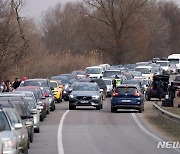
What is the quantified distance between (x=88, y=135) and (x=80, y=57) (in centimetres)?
6621

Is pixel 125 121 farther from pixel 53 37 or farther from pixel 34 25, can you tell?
pixel 53 37

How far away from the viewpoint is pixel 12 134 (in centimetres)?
1686

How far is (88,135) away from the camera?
27.2 metres

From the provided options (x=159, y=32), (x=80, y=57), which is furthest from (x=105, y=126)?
(x=159, y=32)

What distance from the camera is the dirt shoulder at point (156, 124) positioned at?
89.2 feet

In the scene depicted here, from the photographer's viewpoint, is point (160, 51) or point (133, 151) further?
point (160, 51)

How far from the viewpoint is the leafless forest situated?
255ft

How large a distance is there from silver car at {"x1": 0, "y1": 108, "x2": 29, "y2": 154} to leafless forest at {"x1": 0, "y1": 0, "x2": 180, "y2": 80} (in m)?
45.9

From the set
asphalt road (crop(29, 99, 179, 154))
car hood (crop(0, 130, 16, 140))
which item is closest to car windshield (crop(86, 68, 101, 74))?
asphalt road (crop(29, 99, 179, 154))

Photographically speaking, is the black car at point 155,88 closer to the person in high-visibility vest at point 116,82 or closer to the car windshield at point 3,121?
the person in high-visibility vest at point 116,82

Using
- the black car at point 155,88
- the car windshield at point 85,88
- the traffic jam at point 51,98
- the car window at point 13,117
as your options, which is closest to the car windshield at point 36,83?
the traffic jam at point 51,98

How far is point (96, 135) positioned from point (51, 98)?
47.8 feet

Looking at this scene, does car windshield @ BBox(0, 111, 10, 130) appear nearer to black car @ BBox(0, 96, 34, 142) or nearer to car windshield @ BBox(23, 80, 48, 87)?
black car @ BBox(0, 96, 34, 142)

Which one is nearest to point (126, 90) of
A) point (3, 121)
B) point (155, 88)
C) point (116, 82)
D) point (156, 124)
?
point (156, 124)
